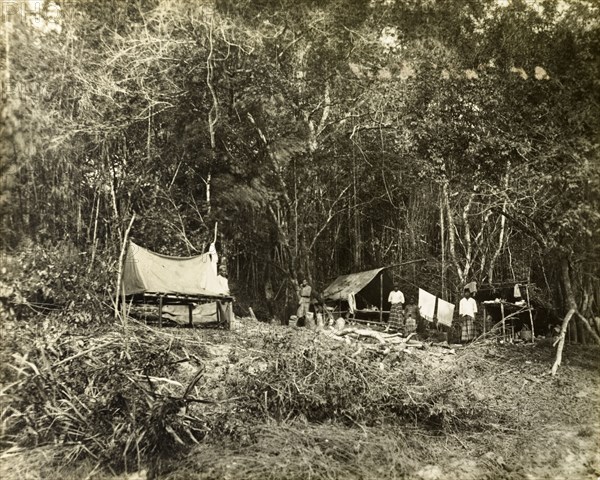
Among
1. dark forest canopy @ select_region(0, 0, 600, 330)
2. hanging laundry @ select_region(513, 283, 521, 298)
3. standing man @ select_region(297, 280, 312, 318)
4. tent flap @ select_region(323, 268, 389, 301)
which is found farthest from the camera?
tent flap @ select_region(323, 268, 389, 301)

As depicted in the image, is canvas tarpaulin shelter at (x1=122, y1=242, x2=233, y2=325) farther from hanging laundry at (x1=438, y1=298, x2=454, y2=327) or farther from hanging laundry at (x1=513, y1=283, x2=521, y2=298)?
hanging laundry at (x1=513, y1=283, x2=521, y2=298)

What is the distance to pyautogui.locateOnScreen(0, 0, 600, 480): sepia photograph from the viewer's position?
4742 millimetres

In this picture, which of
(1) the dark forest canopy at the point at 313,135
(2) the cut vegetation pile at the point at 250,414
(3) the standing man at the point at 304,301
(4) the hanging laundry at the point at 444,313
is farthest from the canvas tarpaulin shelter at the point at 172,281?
(4) the hanging laundry at the point at 444,313

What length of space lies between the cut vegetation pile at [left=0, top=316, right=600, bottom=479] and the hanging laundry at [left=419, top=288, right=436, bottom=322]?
19.1ft

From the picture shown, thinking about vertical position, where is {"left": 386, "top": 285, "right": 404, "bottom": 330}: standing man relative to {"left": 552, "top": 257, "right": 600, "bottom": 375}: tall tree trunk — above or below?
below

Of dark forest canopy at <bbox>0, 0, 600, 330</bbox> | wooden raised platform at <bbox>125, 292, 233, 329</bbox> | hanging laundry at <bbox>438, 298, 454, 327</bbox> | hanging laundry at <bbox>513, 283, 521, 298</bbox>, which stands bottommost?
hanging laundry at <bbox>438, 298, 454, 327</bbox>

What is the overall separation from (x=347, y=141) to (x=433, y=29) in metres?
4.16

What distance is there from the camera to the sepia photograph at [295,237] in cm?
474

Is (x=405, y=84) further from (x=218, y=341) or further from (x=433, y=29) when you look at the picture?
(x=218, y=341)

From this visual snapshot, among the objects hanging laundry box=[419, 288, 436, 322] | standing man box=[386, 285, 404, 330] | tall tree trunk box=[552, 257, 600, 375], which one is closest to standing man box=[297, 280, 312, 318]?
standing man box=[386, 285, 404, 330]

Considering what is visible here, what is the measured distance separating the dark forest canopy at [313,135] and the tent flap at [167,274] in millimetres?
608

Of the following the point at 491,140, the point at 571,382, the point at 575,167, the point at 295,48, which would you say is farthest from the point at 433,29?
the point at 571,382

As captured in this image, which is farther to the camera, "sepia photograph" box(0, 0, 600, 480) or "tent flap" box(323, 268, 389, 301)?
"tent flap" box(323, 268, 389, 301)

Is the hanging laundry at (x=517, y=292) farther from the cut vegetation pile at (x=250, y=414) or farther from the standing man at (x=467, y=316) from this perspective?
the cut vegetation pile at (x=250, y=414)
